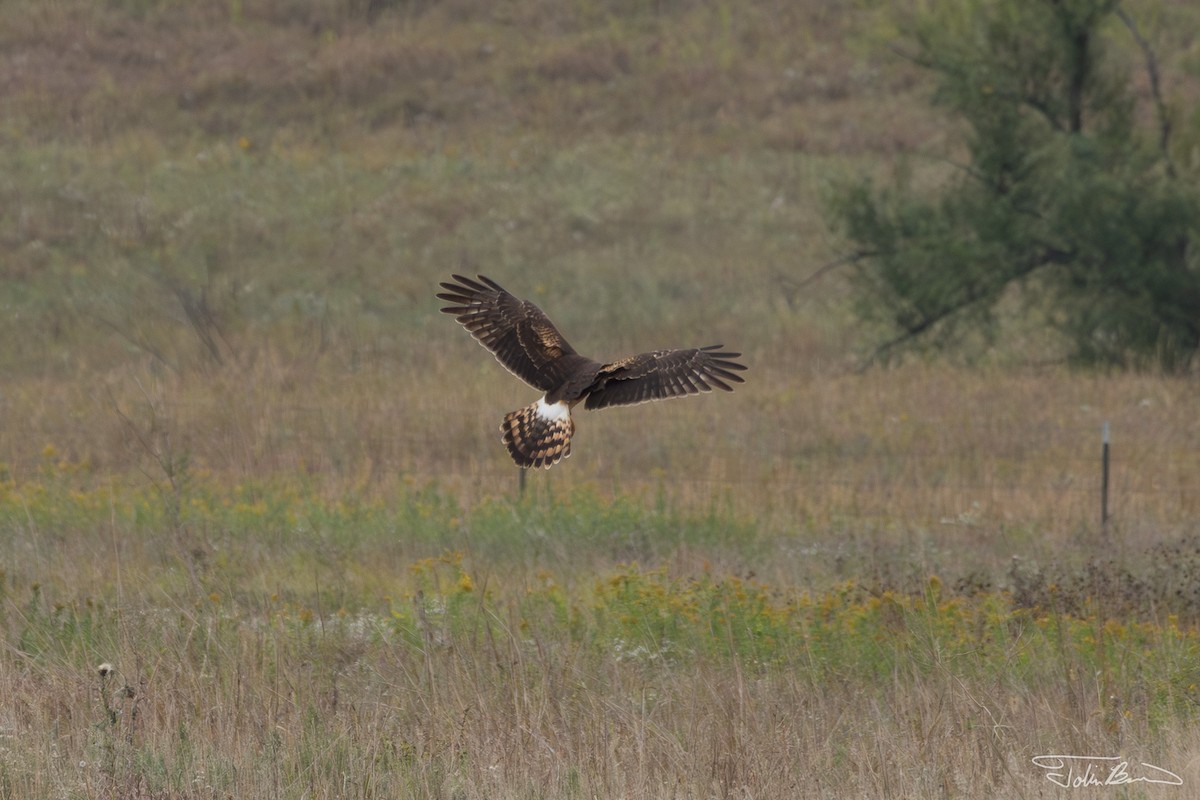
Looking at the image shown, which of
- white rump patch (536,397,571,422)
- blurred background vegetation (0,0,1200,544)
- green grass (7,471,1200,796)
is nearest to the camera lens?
green grass (7,471,1200,796)

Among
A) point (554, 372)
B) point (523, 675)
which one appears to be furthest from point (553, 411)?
point (523, 675)

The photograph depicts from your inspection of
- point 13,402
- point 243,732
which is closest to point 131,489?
point 13,402

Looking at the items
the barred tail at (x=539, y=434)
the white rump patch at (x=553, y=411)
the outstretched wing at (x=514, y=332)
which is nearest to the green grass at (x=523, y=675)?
the barred tail at (x=539, y=434)

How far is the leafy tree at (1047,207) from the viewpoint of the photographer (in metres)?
18.4

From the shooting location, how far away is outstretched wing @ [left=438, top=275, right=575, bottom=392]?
743cm

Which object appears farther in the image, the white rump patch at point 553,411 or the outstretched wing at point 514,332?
the outstretched wing at point 514,332

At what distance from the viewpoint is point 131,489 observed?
A: 11484mm

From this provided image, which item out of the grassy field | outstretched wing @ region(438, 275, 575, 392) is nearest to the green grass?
the grassy field

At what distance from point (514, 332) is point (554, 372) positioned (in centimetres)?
40

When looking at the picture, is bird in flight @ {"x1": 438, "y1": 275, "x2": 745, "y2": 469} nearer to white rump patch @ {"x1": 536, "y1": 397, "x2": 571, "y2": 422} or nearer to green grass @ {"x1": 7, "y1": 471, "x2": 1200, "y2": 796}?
white rump patch @ {"x1": 536, "y1": 397, "x2": 571, "y2": 422}

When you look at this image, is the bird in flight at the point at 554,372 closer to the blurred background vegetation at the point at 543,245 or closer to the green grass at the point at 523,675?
the green grass at the point at 523,675

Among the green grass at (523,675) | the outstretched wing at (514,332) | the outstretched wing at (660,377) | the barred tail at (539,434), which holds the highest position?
the outstretched wing at (514,332)

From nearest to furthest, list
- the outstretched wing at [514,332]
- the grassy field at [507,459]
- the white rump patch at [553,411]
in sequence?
the grassy field at [507,459] < the white rump patch at [553,411] < the outstretched wing at [514,332]

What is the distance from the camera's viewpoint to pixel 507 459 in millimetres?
13531
